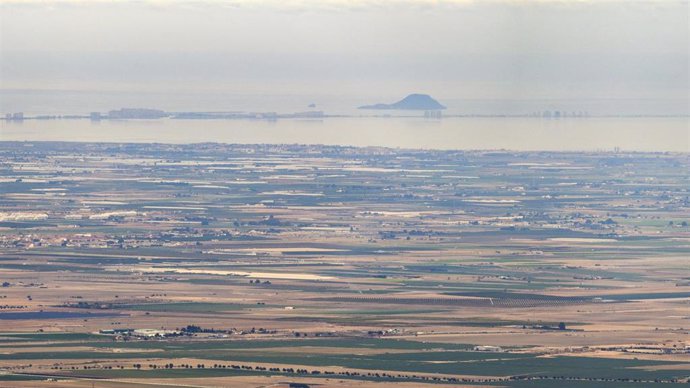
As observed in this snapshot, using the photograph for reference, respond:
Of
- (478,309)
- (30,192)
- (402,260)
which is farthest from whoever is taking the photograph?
(30,192)

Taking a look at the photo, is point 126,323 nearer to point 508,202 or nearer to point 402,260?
point 402,260

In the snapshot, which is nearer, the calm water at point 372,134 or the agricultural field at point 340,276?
the agricultural field at point 340,276

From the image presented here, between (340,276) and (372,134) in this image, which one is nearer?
(340,276)

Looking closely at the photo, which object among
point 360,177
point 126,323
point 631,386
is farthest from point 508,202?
point 631,386

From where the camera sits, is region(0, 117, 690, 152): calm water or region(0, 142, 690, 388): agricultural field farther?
region(0, 117, 690, 152): calm water
